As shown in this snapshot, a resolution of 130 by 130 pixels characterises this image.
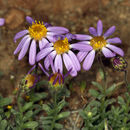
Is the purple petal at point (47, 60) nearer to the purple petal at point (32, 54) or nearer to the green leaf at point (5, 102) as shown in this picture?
the purple petal at point (32, 54)

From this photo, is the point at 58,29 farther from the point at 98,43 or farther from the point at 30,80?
the point at 30,80

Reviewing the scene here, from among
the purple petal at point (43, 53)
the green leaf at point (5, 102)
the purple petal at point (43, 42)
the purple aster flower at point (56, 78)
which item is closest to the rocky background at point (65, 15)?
the green leaf at point (5, 102)

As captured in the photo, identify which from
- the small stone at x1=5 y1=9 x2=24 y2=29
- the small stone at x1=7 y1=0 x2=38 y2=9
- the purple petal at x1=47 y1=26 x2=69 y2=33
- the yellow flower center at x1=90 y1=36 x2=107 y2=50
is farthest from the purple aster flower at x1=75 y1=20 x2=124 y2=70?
the small stone at x1=7 y1=0 x2=38 y2=9

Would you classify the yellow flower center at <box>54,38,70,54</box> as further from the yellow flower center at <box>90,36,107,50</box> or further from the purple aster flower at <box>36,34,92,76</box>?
the yellow flower center at <box>90,36,107,50</box>

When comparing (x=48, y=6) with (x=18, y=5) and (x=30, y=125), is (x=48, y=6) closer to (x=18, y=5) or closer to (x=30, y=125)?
(x=18, y=5)

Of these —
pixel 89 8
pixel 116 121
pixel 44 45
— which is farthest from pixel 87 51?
pixel 89 8

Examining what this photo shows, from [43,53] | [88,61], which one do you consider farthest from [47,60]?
[88,61]

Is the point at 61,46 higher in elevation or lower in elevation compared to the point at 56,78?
higher
